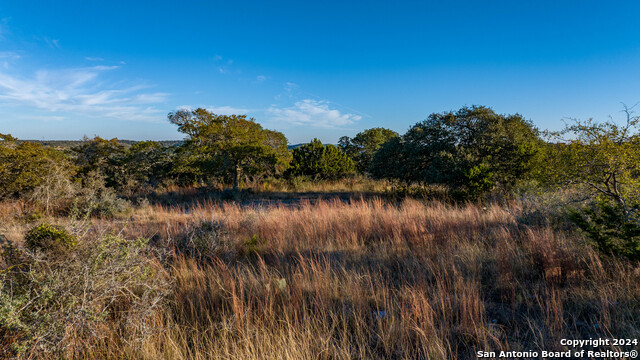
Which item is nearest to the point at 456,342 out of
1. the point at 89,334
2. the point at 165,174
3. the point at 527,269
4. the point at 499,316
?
the point at 499,316

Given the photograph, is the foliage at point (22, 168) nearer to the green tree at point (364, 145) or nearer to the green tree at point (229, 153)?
the green tree at point (229, 153)

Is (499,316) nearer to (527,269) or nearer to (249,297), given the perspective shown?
(527,269)

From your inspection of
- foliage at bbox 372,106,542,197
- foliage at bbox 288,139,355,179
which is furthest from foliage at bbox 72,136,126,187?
foliage at bbox 372,106,542,197

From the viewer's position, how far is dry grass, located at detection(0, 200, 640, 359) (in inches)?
80.5

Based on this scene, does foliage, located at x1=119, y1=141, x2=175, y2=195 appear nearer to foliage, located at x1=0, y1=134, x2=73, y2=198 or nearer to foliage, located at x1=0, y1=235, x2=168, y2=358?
foliage, located at x1=0, y1=134, x2=73, y2=198

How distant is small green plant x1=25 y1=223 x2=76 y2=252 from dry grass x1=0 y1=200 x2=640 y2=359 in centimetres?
15

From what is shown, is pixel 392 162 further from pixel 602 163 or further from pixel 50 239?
pixel 50 239

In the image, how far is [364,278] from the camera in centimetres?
316

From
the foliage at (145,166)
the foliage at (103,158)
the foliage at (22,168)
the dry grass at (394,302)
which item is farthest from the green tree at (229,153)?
the dry grass at (394,302)

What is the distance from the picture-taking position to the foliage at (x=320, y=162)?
18.3 metres

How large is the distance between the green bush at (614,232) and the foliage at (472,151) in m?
6.23

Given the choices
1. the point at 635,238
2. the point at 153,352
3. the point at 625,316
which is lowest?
the point at 153,352

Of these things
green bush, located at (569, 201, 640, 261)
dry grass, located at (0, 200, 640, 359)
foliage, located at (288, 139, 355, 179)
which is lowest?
dry grass, located at (0, 200, 640, 359)

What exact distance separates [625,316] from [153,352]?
376 cm
